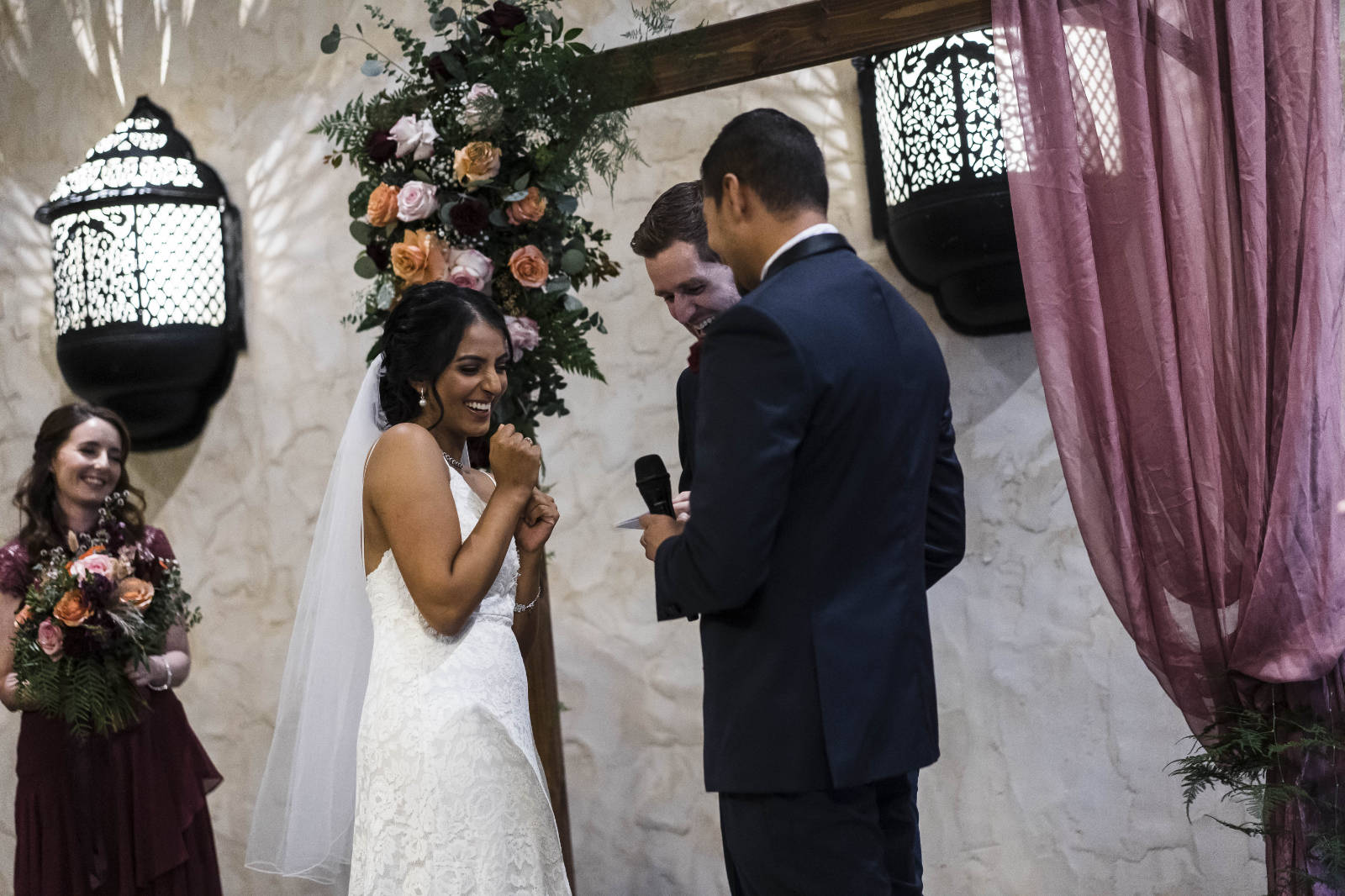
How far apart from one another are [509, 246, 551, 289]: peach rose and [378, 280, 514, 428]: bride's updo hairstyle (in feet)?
1.17

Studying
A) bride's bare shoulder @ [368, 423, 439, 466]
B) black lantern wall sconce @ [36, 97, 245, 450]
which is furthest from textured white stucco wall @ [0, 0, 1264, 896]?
bride's bare shoulder @ [368, 423, 439, 466]

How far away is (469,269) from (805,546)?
1361 mm

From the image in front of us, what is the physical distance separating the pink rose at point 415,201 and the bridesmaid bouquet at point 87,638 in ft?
4.18

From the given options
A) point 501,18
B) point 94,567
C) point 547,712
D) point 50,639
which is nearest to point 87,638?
point 50,639

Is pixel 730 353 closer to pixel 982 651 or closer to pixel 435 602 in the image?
pixel 435 602

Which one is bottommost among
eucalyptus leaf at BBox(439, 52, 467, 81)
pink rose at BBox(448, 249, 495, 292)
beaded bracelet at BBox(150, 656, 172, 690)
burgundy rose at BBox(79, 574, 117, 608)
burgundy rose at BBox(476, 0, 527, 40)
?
beaded bracelet at BBox(150, 656, 172, 690)

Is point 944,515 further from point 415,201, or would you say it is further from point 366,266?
point 366,266

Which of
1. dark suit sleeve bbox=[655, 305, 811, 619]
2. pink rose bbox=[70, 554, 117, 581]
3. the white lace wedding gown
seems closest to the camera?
dark suit sleeve bbox=[655, 305, 811, 619]

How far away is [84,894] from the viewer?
3.30 meters

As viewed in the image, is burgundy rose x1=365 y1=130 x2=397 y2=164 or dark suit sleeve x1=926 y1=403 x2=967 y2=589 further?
burgundy rose x1=365 y1=130 x2=397 y2=164

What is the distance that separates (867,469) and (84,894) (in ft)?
8.83

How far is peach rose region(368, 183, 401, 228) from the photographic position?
2860 millimetres

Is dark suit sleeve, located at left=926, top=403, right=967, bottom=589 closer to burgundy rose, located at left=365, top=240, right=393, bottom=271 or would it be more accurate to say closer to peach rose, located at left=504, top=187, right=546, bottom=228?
peach rose, located at left=504, top=187, right=546, bottom=228

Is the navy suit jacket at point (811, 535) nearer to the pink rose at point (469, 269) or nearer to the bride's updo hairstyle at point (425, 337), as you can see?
the bride's updo hairstyle at point (425, 337)
